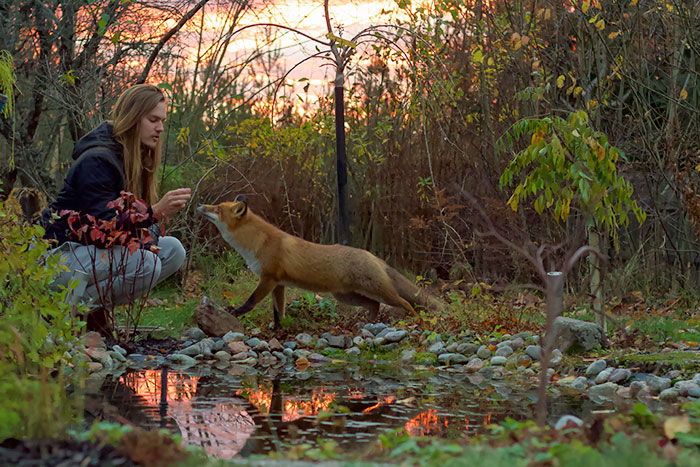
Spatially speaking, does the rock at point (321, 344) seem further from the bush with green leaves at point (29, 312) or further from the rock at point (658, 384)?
the rock at point (658, 384)

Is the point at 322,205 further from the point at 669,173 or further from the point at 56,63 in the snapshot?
the point at 669,173

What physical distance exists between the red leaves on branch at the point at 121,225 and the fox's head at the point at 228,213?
4.77ft

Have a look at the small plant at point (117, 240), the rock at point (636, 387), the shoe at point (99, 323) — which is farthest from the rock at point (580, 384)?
the shoe at point (99, 323)

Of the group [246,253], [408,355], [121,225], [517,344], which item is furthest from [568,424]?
[246,253]

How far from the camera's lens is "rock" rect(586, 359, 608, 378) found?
530cm

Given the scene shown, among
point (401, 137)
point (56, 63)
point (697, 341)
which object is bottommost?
point (697, 341)

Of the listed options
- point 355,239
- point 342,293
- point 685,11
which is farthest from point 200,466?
point 355,239

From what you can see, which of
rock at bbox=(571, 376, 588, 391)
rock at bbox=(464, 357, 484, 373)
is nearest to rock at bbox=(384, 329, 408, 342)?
rock at bbox=(464, 357, 484, 373)

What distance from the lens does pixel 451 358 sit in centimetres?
603

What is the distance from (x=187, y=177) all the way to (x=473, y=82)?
4.20 m

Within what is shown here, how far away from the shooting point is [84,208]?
6035 mm

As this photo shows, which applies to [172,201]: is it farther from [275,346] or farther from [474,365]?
[474,365]

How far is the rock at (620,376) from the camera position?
5086mm

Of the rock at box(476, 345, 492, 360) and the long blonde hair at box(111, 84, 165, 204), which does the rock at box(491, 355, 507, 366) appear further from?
the long blonde hair at box(111, 84, 165, 204)
